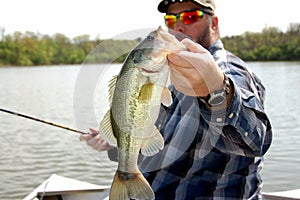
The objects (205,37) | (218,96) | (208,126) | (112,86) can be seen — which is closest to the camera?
(112,86)

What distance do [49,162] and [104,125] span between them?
A: 9.12 metres

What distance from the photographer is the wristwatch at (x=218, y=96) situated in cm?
184

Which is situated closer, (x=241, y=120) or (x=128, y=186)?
(x=128, y=186)

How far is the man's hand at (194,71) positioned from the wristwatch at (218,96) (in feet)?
0.08

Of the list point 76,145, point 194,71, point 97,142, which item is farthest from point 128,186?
point 76,145

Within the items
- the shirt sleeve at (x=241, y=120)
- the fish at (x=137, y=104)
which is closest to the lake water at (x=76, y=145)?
the fish at (x=137, y=104)

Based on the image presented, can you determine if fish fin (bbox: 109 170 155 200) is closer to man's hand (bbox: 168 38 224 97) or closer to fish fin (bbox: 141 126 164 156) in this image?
fish fin (bbox: 141 126 164 156)

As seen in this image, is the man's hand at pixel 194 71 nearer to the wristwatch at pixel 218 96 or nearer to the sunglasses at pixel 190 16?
the wristwatch at pixel 218 96

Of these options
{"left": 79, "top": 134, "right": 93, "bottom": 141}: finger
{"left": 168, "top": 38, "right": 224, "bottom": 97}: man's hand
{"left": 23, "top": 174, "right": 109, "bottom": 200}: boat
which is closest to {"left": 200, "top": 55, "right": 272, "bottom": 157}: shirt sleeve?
{"left": 168, "top": 38, "right": 224, "bottom": 97}: man's hand

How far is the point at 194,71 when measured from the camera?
5.43 ft

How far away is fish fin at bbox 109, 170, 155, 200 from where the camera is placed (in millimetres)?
1679

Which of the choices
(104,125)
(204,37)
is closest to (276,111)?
(204,37)

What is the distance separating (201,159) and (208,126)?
0.29 meters

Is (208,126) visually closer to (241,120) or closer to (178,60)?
(241,120)
